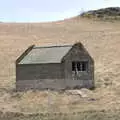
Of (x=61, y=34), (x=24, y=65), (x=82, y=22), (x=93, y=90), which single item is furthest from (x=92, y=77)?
(x=82, y=22)

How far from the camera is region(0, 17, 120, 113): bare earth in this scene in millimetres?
40350

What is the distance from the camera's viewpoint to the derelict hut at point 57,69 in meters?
45.8

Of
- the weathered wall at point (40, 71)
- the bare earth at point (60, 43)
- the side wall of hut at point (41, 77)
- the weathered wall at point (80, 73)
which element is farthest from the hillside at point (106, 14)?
the side wall of hut at point (41, 77)

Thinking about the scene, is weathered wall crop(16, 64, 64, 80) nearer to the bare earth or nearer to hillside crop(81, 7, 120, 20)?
the bare earth

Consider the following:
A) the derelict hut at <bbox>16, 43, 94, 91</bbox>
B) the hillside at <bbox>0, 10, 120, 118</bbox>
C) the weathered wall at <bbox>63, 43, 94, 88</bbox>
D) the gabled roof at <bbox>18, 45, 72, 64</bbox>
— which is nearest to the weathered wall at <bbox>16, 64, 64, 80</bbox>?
the derelict hut at <bbox>16, 43, 94, 91</bbox>

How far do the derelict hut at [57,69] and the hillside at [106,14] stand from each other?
148 feet

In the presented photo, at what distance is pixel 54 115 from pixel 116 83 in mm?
13566

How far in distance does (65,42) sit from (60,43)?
94cm

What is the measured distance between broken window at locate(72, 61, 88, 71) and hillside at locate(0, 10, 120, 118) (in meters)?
1.58

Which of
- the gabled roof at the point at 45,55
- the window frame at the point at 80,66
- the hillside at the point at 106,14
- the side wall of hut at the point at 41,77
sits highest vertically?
the hillside at the point at 106,14

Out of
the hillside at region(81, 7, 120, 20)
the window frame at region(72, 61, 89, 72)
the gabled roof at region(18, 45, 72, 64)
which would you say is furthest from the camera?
the hillside at region(81, 7, 120, 20)

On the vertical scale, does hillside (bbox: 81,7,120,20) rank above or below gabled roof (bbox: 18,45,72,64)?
above

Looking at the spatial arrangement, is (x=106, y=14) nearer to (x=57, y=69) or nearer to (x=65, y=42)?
(x=65, y=42)

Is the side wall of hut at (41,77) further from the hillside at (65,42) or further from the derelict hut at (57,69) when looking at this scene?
the hillside at (65,42)
